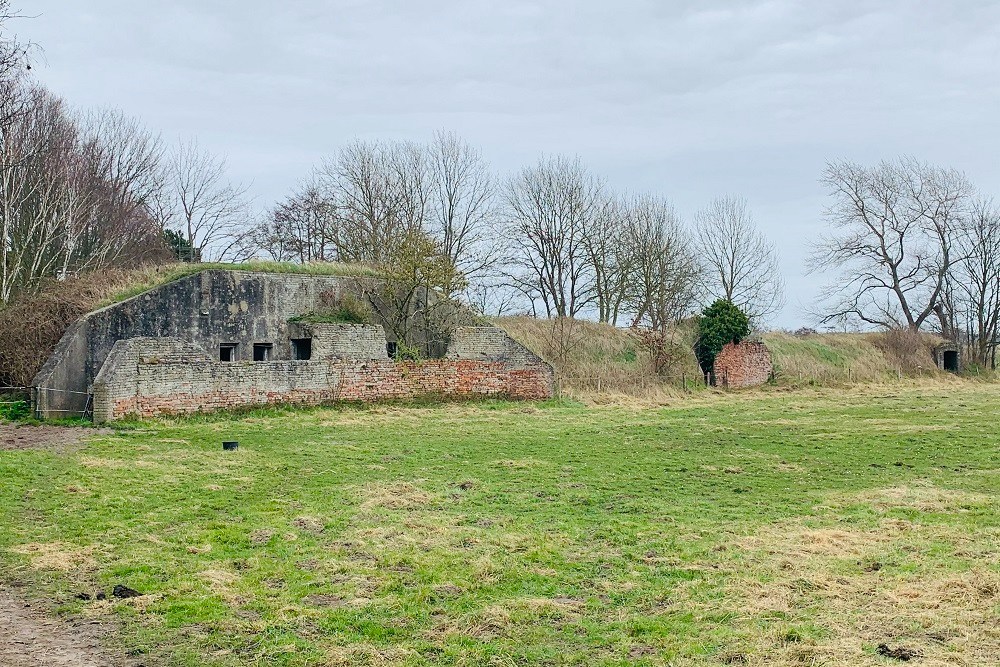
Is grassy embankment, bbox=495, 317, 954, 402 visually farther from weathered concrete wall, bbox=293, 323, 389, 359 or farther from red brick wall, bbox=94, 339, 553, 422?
weathered concrete wall, bbox=293, 323, 389, 359

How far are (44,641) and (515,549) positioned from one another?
392 cm

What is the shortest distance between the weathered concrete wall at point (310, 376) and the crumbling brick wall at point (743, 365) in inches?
416

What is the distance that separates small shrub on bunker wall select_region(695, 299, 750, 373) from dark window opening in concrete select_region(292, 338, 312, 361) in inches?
643

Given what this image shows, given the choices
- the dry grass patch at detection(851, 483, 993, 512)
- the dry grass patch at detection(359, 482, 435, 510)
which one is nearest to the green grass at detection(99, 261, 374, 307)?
the dry grass patch at detection(359, 482, 435, 510)

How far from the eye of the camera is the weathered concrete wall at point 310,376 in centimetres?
1759

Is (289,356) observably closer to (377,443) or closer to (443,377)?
(443,377)

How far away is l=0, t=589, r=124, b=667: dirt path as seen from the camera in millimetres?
5441

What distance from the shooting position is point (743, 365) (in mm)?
32938

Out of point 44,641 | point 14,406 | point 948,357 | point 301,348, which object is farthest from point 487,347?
point 948,357

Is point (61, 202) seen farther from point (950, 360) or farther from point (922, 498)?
point (950, 360)

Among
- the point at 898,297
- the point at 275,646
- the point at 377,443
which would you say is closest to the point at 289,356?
the point at 377,443

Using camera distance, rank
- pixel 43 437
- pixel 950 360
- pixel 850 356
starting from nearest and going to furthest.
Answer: pixel 43 437 < pixel 850 356 < pixel 950 360

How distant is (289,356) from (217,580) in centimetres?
1539

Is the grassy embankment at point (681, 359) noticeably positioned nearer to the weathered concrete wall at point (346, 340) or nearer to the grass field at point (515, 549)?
the weathered concrete wall at point (346, 340)
